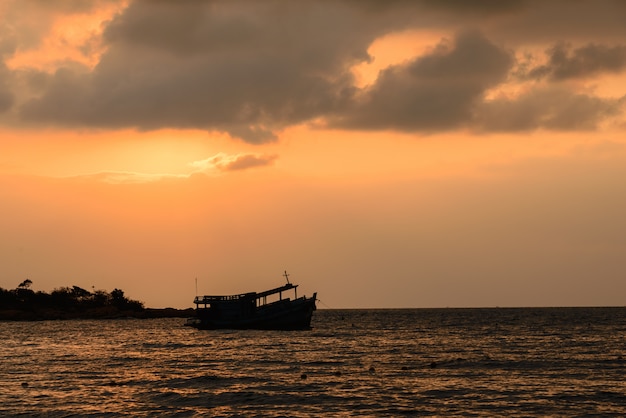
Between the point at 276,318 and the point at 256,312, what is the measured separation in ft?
9.35

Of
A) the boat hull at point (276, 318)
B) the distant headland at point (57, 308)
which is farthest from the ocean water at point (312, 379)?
the distant headland at point (57, 308)

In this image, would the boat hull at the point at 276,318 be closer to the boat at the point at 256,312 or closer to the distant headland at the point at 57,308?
the boat at the point at 256,312

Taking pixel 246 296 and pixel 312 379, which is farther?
pixel 246 296

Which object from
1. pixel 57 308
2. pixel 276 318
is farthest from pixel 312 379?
pixel 57 308

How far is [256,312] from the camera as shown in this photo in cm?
9944

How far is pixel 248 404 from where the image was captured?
39.9 meters

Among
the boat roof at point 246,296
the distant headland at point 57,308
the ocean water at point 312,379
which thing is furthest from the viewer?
the distant headland at point 57,308

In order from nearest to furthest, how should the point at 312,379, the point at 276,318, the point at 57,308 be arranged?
the point at 312,379 < the point at 276,318 < the point at 57,308

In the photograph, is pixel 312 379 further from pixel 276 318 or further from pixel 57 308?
pixel 57 308

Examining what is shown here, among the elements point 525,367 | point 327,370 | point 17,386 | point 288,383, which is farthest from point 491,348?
point 17,386

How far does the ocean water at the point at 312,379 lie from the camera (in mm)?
38656

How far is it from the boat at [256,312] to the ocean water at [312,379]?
1582cm

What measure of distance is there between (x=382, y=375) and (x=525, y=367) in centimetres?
1194

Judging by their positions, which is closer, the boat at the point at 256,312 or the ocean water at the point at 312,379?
the ocean water at the point at 312,379
